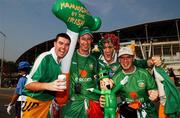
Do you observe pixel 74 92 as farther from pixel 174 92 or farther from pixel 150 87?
pixel 174 92

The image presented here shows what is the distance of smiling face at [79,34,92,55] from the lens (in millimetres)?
4777

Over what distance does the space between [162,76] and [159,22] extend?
42972 millimetres

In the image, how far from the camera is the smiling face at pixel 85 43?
4777 mm

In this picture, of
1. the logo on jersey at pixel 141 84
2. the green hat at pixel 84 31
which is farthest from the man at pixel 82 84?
the logo on jersey at pixel 141 84

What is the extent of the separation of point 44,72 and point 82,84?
94cm

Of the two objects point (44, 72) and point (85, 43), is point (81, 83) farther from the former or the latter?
point (44, 72)

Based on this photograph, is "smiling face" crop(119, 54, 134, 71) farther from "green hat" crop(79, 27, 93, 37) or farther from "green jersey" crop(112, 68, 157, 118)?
"green hat" crop(79, 27, 93, 37)

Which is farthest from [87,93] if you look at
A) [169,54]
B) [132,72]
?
[169,54]

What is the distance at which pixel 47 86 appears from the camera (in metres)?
3.60

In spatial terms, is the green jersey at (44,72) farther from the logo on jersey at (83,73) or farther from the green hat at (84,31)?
the green hat at (84,31)

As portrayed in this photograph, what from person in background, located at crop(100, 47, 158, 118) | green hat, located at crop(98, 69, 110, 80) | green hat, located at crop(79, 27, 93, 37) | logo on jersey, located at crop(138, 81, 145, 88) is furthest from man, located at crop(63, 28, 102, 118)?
logo on jersey, located at crop(138, 81, 145, 88)

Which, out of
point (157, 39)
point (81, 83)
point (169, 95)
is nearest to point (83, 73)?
point (81, 83)

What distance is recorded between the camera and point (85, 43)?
4785 millimetres

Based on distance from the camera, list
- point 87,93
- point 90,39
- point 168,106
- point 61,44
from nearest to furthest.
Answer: point 61,44 → point 168,106 → point 87,93 → point 90,39
